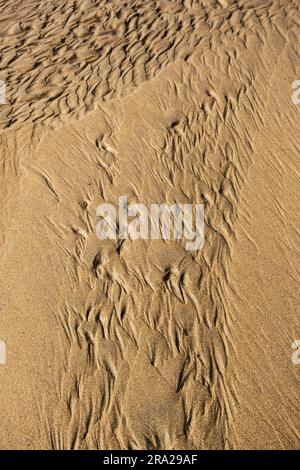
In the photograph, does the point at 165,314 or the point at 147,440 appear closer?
the point at 147,440

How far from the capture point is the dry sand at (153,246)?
14.6 ft

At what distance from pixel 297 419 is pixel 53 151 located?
4.17m

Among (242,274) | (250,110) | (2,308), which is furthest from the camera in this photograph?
(250,110)

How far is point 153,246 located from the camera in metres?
5.39

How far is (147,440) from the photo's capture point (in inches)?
170

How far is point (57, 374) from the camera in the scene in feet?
14.9

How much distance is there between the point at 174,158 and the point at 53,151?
61.2 inches

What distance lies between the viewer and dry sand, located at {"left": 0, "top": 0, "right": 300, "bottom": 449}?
4.46m

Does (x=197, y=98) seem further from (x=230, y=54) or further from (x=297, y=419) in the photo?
(x=297, y=419)

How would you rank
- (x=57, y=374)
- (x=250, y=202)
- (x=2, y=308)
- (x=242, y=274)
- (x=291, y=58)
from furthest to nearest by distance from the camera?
(x=291, y=58) < (x=250, y=202) < (x=242, y=274) < (x=2, y=308) < (x=57, y=374)

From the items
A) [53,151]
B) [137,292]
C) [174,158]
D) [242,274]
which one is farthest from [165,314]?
[53,151]

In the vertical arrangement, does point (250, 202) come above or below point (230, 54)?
below
